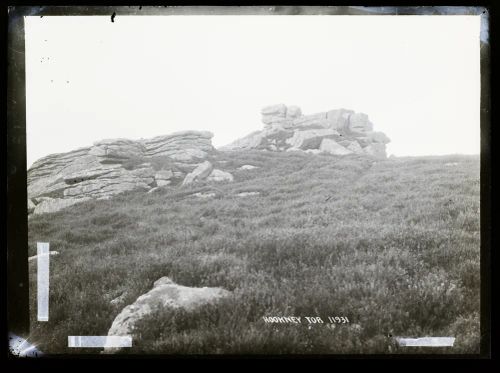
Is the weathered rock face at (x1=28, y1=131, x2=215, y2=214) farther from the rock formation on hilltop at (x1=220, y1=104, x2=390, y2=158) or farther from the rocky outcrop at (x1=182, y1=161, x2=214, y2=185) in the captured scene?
the rock formation on hilltop at (x1=220, y1=104, x2=390, y2=158)

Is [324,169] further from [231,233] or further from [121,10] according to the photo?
[121,10]

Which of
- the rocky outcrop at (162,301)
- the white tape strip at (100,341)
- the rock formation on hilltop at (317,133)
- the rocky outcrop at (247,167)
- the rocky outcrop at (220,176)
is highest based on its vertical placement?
the rock formation on hilltop at (317,133)

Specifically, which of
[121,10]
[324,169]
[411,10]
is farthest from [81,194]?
[411,10]

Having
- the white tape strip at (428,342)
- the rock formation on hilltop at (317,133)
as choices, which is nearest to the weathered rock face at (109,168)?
the rock formation on hilltop at (317,133)

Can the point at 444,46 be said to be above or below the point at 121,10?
below

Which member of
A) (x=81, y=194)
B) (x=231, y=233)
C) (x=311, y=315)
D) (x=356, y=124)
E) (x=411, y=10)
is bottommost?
(x=311, y=315)

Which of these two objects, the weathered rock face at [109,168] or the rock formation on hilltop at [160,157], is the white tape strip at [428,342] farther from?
the weathered rock face at [109,168]
